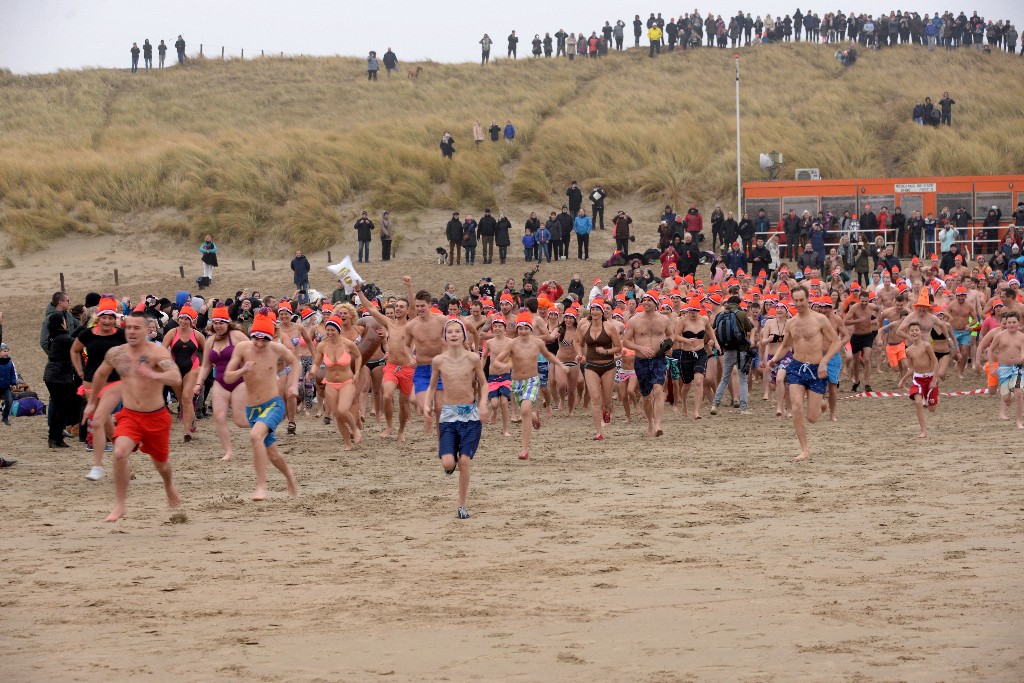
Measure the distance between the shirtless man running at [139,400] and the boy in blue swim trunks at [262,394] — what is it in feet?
2.68

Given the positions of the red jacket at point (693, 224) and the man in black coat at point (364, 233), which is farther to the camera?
the man in black coat at point (364, 233)

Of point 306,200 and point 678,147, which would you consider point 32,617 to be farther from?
point 678,147

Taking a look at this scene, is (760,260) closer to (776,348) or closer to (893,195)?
(893,195)

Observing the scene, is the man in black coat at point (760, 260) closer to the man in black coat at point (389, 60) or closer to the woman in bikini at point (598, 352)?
the woman in bikini at point (598, 352)

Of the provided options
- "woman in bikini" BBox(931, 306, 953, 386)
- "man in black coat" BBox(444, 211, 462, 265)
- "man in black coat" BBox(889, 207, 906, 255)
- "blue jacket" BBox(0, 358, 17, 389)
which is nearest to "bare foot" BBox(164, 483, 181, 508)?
"blue jacket" BBox(0, 358, 17, 389)

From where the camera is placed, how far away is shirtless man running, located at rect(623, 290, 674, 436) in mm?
15141

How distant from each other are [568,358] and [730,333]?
7.14 feet

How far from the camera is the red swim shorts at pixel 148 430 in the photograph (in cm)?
992

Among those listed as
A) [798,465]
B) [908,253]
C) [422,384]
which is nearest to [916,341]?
[798,465]

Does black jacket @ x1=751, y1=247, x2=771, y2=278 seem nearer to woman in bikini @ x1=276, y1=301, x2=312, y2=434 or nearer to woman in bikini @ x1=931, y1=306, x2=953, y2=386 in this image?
woman in bikini @ x1=931, y1=306, x2=953, y2=386

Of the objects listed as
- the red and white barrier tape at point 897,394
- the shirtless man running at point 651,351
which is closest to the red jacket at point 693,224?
the red and white barrier tape at point 897,394

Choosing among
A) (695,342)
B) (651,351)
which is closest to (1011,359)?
(695,342)

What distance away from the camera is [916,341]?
1466 cm

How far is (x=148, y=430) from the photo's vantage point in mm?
9992
